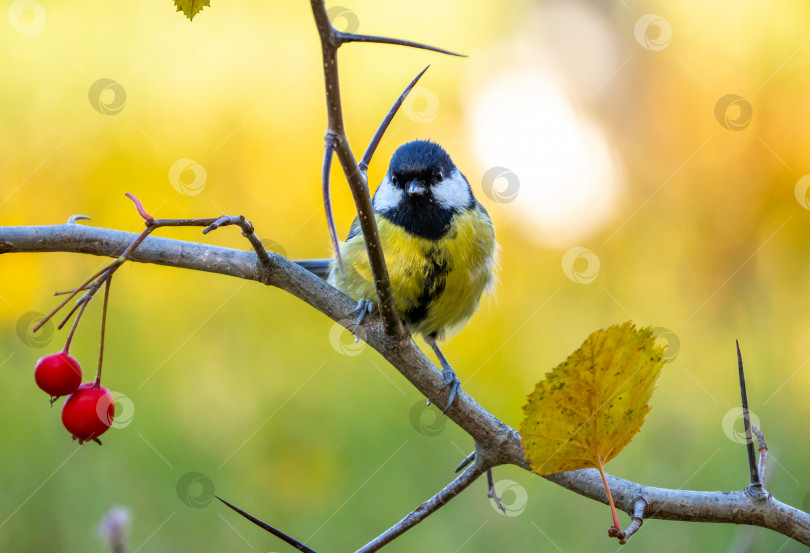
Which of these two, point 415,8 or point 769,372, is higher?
point 415,8

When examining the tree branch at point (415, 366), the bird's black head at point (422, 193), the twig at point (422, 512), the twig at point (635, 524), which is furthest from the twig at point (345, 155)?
the bird's black head at point (422, 193)

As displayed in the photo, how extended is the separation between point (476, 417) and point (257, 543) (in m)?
1.68

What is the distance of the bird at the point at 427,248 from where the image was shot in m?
1.93

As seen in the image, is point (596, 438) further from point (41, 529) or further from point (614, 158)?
point (614, 158)

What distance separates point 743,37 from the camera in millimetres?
3488

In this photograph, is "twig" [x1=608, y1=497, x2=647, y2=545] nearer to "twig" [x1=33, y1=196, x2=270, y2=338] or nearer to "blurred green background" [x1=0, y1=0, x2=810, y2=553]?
"twig" [x1=33, y1=196, x2=270, y2=338]

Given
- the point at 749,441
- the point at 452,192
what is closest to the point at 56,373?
the point at 749,441

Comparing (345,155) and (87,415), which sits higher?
(345,155)

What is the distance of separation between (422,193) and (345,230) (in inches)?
40.9

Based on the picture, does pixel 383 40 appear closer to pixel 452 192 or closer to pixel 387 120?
pixel 387 120

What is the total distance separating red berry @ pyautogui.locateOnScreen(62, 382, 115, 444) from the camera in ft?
3.59

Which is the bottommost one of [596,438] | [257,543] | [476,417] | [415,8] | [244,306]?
[257,543]

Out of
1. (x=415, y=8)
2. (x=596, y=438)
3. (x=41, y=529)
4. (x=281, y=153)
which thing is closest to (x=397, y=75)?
(x=415, y=8)

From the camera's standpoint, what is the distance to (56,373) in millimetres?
1106
